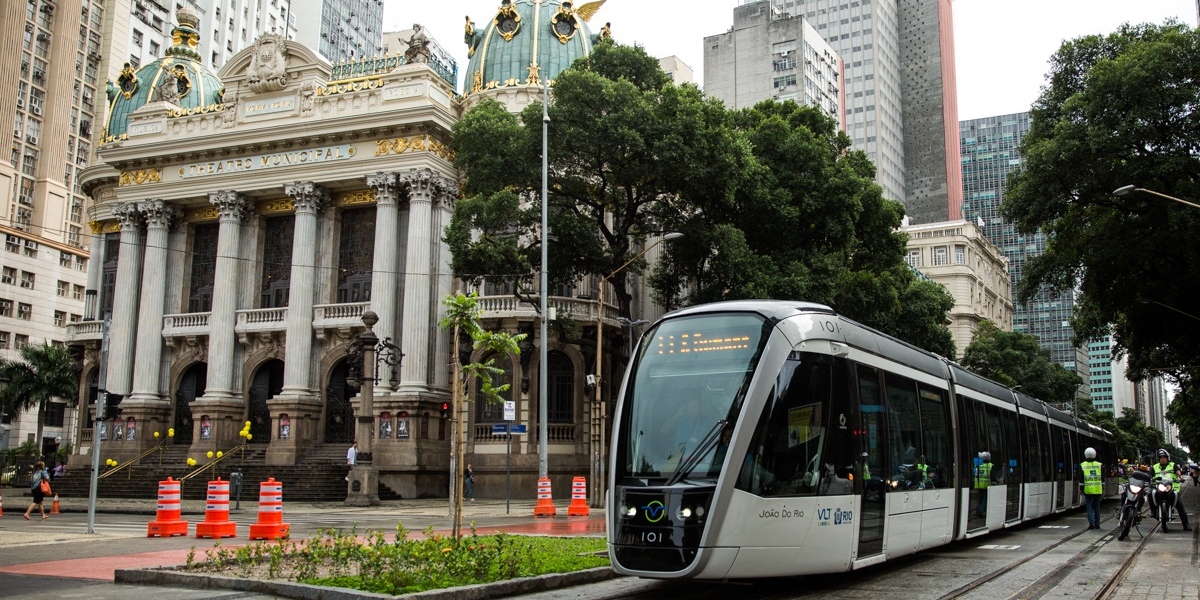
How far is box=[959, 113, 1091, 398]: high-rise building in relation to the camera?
140 m

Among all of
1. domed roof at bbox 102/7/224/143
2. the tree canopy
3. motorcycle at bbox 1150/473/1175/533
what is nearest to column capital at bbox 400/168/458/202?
the tree canopy

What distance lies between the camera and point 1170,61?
25.9 metres

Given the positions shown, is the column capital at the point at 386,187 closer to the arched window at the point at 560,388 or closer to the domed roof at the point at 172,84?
the arched window at the point at 560,388

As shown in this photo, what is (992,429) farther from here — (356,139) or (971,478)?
(356,139)

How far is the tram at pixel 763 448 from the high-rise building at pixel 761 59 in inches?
3157

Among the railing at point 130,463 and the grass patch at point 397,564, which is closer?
the grass patch at point 397,564

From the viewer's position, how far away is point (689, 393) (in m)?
10.5

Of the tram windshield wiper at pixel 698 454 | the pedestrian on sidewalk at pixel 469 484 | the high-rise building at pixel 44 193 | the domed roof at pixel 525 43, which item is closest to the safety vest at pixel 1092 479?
the tram windshield wiper at pixel 698 454

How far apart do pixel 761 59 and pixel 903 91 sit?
144 ft

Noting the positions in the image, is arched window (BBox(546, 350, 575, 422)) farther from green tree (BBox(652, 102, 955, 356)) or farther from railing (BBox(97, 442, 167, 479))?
railing (BBox(97, 442, 167, 479))

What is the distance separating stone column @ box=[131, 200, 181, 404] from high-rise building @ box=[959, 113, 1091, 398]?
11339 cm

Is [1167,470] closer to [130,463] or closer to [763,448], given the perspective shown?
[763,448]

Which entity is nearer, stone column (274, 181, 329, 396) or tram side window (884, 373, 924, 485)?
tram side window (884, 373, 924, 485)

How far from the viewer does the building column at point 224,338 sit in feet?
138
